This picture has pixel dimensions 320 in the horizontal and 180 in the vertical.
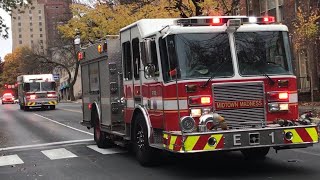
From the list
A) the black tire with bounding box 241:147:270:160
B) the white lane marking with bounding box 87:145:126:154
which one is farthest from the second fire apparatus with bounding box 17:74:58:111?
the black tire with bounding box 241:147:270:160

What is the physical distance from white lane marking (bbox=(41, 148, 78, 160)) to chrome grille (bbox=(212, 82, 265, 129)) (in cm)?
476

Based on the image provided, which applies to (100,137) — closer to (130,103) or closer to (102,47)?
(102,47)


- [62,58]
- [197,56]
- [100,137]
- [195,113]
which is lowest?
[100,137]

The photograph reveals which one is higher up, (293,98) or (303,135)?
(293,98)

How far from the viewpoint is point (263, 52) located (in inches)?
336

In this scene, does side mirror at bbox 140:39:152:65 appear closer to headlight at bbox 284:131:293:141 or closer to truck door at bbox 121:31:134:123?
truck door at bbox 121:31:134:123

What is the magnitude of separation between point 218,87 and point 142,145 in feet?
6.86

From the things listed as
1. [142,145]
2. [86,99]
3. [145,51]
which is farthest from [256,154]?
[86,99]

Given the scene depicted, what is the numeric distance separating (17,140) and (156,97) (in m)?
8.69

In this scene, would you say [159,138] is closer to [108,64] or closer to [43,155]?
[108,64]

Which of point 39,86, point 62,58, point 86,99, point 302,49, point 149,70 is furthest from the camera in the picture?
point 62,58

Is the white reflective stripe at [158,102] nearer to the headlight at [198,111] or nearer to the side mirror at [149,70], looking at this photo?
the side mirror at [149,70]

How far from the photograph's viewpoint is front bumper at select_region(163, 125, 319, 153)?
7.55 m

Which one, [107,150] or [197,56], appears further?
[107,150]
